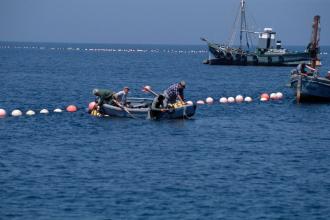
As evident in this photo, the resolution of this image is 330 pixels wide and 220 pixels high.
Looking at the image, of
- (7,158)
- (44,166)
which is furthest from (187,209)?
(7,158)

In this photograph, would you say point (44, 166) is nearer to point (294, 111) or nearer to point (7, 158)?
point (7, 158)

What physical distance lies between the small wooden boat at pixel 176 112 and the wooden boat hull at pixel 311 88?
1180cm

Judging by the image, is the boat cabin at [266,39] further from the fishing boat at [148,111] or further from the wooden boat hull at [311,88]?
the fishing boat at [148,111]

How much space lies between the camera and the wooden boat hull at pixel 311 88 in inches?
2095

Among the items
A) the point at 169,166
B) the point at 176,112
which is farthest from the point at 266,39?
the point at 169,166

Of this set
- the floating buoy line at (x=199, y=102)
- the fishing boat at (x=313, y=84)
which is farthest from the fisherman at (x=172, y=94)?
the fishing boat at (x=313, y=84)

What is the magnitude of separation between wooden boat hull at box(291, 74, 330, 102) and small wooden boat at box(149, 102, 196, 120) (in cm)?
1180

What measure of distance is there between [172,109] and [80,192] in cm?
1748

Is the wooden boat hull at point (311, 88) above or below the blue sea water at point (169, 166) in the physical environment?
above

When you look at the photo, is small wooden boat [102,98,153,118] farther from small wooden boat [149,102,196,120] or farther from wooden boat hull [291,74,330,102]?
wooden boat hull [291,74,330,102]

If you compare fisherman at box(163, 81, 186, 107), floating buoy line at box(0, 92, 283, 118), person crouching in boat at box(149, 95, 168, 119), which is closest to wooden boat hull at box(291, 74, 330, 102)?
floating buoy line at box(0, 92, 283, 118)

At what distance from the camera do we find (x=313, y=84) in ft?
176

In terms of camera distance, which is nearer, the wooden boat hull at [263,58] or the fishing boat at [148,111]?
the fishing boat at [148,111]

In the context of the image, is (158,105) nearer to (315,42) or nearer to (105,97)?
(105,97)
